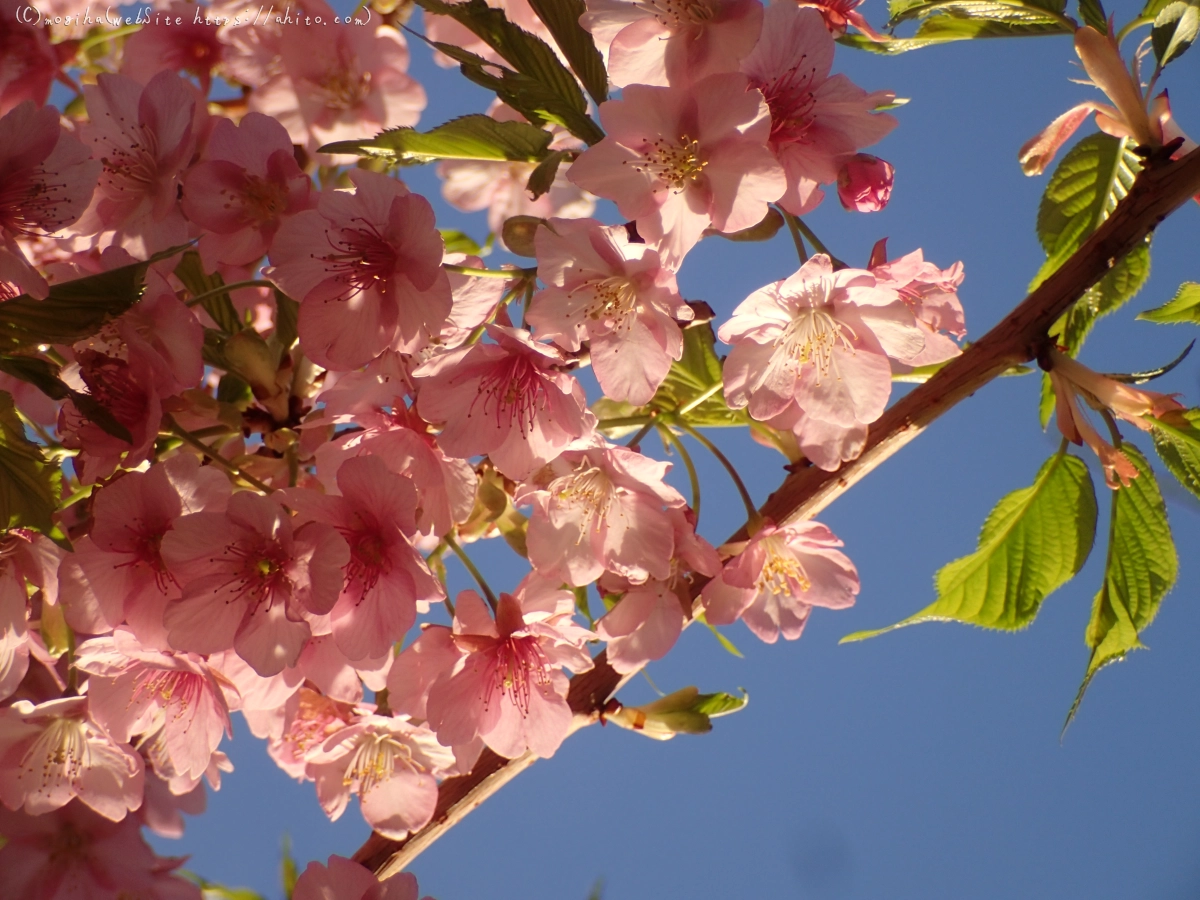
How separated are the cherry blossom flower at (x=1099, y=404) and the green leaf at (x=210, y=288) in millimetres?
627

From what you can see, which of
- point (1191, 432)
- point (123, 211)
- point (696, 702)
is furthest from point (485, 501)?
point (1191, 432)

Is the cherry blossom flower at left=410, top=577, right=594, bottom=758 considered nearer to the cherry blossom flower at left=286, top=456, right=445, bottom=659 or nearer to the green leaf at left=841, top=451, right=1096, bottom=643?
the cherry blossom flower at left=286, top=456, right=445, bottom=659

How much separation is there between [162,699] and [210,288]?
321 mm

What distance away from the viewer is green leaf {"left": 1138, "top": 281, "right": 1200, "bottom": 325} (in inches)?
31.1

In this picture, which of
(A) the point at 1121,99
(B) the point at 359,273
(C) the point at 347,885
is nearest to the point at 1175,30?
(A) the point at 1121,99

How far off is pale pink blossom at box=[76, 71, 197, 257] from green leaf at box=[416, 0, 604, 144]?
243mm

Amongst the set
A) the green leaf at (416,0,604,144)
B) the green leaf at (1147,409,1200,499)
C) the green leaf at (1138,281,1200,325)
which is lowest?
the green leaf at (1147,409,1200,499)

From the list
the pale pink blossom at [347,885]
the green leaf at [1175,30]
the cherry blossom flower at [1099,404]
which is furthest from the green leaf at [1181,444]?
the pale pink blossom at [347,885]

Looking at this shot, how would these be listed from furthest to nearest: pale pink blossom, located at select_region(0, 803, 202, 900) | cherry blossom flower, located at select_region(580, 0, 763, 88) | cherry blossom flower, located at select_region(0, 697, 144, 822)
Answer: pale pink blossom, located at select_region(0, 803, 202, 900), cherry blossom flower, located at select_region(0, 697, 144, 822), cherry blossom flower, located at select_region(580, 0, 763, 88)

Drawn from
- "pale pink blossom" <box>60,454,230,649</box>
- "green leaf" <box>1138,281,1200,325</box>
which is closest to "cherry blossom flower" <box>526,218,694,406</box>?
"pale pink blossom" <box>60,454,230,649</box>

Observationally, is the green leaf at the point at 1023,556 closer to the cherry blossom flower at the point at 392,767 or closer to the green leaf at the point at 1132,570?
the green leaf at the point at 1132,570

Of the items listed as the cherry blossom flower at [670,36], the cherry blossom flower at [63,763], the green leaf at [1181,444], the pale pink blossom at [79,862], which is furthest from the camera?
the pale pink blossom at [79,862]

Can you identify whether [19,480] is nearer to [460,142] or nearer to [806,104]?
[460,142]

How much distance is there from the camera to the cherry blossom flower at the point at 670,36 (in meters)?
0.57
